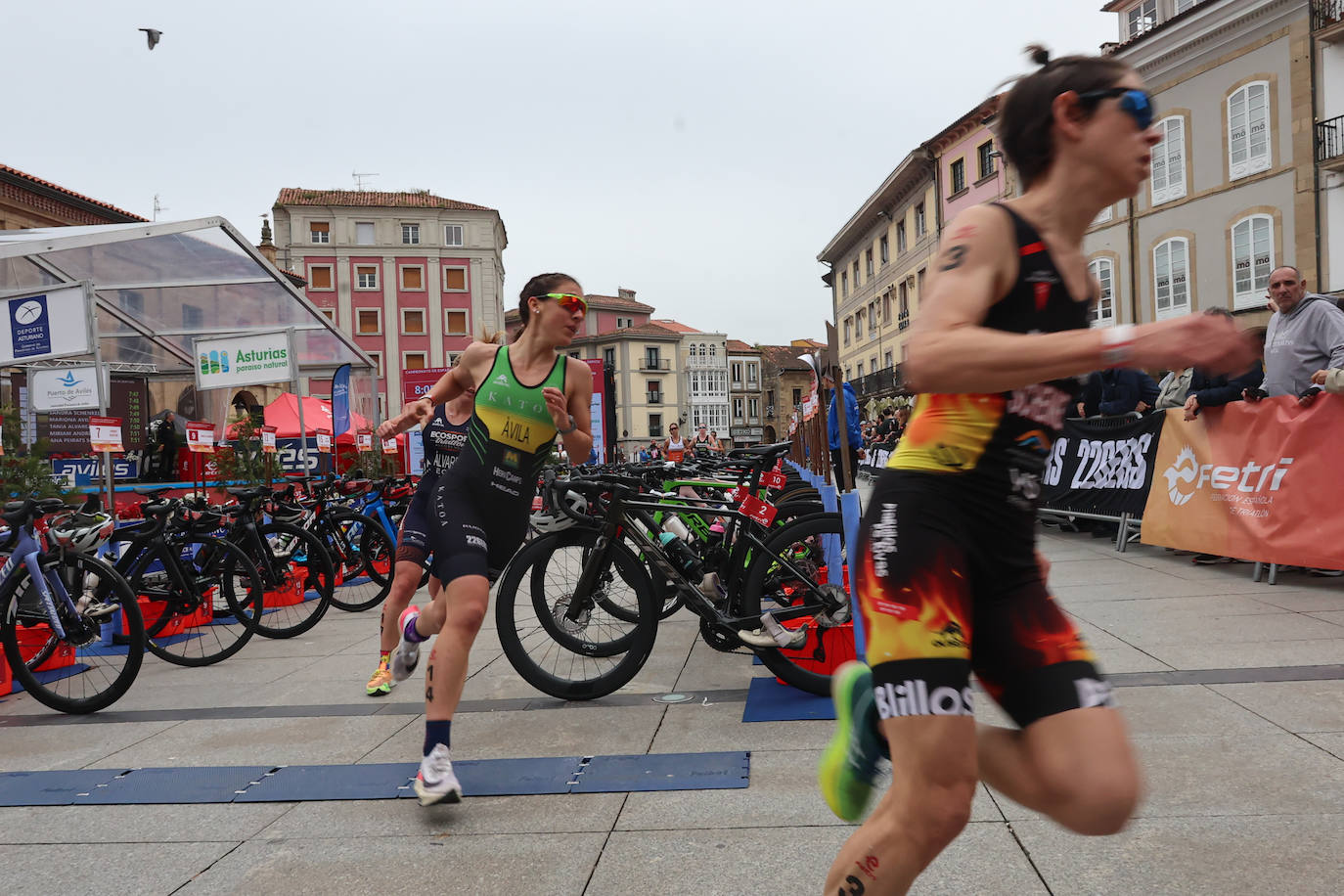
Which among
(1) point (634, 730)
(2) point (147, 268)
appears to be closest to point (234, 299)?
(2) point (147, 268)

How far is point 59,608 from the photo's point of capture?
16.0 ft

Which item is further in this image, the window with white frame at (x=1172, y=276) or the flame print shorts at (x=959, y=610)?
the window with white frame at (x=1172, y=276)

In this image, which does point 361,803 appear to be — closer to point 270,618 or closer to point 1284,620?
point 270,618

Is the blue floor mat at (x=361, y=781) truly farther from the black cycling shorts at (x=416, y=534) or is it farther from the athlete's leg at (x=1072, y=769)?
the athlete's leg at (x=1072, y=769)

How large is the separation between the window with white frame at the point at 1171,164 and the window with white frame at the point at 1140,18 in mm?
3472

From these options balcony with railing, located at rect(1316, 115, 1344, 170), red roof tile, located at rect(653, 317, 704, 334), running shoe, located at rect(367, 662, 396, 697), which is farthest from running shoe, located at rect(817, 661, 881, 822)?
red roof tile, located at rect(653, 317, 704, 334)

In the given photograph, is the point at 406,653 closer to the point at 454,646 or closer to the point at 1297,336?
the point at 454,646

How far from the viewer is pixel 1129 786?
153 cm

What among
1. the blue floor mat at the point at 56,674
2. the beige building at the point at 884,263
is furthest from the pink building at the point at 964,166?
the blue floor mat at the point at 56,674

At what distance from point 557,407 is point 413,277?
6271 centimetres

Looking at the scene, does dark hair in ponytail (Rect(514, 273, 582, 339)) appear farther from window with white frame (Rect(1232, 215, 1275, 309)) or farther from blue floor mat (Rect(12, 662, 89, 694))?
window with white frame (Rect(1232, 215, 1275, 309))

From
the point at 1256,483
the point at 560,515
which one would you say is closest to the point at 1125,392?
the point at 1256,483

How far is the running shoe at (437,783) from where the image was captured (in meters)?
3.10

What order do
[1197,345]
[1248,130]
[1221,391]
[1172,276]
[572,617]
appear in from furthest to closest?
1. [1172,276]
2. [1248,130]
3. [1221,391]
4. [572,617]
5. [1197,345]
